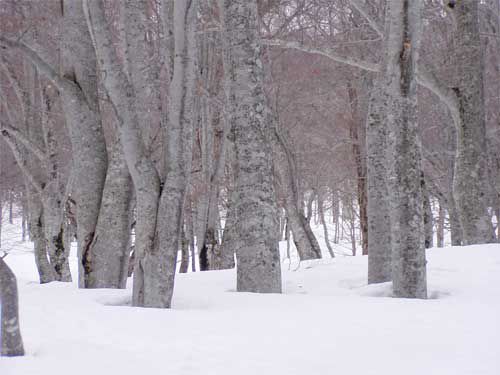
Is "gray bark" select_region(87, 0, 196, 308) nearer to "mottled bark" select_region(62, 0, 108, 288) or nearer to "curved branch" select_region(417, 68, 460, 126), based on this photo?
"mottled bark" select_region(62, 0, 108, 288)

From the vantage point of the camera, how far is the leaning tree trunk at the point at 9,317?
9.95ft

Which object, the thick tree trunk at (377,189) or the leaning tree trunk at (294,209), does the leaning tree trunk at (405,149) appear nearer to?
the thick tree trunk at (377,189)

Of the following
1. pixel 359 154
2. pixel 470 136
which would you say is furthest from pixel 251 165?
pixel 359 154

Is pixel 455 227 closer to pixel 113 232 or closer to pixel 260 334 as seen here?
pixel 113 232

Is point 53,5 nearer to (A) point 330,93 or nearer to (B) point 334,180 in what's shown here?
(A) point 330,93

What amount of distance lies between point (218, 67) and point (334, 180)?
6.80 meters

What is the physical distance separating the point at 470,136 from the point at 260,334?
22.7 feet

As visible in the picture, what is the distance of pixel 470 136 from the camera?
31.1 ft

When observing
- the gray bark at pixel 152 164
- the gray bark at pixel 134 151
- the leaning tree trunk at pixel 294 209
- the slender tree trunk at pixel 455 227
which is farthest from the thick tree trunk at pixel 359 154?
the gray bark at pixel 134 151

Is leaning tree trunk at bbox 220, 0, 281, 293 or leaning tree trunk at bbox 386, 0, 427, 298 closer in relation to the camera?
→ leaning tree trunk at bbox 386, 0, 427, 298

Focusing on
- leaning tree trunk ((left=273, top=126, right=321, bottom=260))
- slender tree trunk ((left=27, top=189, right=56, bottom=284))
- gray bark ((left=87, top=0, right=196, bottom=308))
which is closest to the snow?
gray bark ((left=87, top=0, right=196, bottom=308))

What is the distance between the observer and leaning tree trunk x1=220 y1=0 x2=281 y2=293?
19.3 feet

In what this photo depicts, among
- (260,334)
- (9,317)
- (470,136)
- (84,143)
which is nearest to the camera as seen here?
(9,317)

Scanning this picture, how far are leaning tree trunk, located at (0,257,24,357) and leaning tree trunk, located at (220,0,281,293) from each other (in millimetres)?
3045
